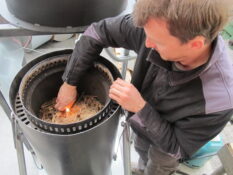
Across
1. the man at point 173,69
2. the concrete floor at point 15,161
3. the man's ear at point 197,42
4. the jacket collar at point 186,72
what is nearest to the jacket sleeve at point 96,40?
the man at point 173,69

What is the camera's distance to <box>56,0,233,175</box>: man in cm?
52

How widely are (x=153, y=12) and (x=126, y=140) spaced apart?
438mm

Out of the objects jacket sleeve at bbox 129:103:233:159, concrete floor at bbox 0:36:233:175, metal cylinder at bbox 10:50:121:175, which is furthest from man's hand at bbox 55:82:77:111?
concrete floor at bbox 0:36:233:175

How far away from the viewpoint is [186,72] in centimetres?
65

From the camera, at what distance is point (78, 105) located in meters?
0.87

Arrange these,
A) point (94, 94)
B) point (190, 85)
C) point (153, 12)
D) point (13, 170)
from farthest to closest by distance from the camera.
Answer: point (13, 170) → point (94, 94) → point (190, 85) → point (153, 12)

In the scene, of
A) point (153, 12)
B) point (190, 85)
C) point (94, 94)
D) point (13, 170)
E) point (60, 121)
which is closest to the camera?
point (153, 12)

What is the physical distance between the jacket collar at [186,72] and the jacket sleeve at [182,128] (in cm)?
11

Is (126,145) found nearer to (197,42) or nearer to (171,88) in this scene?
(171,88)

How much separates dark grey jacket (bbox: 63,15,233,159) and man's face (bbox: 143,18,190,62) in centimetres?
7

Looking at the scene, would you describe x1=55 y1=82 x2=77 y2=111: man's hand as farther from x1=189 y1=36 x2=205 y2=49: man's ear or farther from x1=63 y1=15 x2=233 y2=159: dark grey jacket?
x1=189 y1=36 x2=205 y2=49: man's ear

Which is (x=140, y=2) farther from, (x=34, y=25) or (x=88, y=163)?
(x=88, y=163)

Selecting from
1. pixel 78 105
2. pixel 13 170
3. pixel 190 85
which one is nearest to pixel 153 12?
pixel 190 85

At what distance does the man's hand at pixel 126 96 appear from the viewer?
67 centimetres
